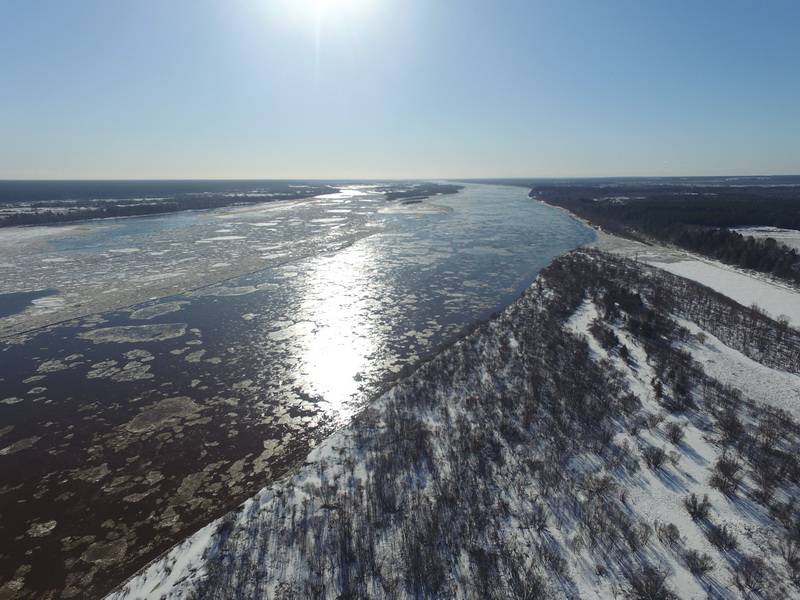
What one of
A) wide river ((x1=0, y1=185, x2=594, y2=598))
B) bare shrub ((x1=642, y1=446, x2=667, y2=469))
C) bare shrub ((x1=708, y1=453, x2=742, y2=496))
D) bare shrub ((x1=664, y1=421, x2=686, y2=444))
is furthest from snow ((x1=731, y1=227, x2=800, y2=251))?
bare shrub ((x1=642, y1=446, x2=667, y2=469))

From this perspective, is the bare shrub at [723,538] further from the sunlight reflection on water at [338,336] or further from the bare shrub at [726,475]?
the sunlight reflection on water at [338,336]

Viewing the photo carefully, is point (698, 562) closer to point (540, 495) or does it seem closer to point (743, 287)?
point (540, 495)

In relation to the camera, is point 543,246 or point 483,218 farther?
point 483,218

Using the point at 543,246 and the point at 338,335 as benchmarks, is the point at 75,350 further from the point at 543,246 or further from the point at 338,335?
the point at 543,246

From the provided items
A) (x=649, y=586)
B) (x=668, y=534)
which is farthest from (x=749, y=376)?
(x=649, y=586)

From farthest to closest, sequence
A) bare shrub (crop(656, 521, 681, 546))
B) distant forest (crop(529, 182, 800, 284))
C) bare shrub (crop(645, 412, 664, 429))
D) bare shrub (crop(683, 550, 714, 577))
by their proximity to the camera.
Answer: distant forest (crop(529, 182, 800, 284))
bare shrub (crop(645, 412, 664, 429))
bare shrub (crop(656, 521, 681, 546))
bare shrub (crop(683, 550, 714, 577))

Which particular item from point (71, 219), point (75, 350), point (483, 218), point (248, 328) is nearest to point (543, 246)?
point (483, 218)

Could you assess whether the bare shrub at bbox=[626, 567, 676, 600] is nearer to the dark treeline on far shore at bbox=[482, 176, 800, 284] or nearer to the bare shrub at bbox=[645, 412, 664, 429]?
the bare shrub at bbox=[645, 412, 664, 429]
